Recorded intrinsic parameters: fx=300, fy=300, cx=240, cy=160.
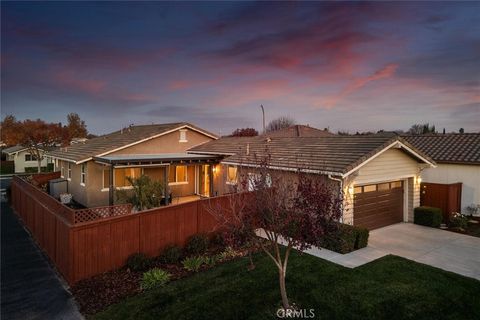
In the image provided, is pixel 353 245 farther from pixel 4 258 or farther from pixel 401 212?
pixel 4 258

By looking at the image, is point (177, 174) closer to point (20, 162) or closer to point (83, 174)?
point (83, 174)

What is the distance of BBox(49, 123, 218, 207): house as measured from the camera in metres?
19.1

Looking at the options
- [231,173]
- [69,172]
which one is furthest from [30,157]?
[231,173]

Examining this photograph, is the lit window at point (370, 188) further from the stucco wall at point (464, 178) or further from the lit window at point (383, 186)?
the stucco wall at point (464, 178)

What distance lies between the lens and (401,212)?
15.7m

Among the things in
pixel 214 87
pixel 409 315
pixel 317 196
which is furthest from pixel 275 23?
pixel 409 315

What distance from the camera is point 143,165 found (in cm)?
1873

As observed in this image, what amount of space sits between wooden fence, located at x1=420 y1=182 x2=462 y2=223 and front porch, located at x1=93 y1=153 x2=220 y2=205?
12744 mm

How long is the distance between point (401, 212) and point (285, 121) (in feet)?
231

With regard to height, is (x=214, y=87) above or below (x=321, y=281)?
above

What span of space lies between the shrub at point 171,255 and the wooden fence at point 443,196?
1316 centimetres

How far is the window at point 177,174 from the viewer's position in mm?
22377

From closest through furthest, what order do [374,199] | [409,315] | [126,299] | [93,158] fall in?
[409,315] < [126,299] < [374,199] < [93,158]

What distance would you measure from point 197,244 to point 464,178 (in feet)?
47.2
